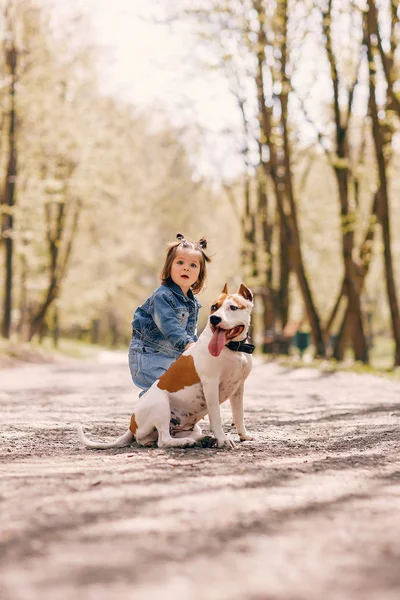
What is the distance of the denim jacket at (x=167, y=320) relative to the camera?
20.6 ft

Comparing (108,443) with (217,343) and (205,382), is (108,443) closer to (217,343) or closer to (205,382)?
(205,382)

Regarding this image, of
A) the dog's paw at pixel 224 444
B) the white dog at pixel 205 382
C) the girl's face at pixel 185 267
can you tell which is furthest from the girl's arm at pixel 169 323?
the dog's paw at pixel 224 444

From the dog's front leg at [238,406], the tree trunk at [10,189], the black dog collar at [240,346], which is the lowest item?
the dog's front leg at [238,406]

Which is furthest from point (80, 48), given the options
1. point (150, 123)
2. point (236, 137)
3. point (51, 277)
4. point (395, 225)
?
point (395, 225)

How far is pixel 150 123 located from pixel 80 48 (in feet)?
50.8

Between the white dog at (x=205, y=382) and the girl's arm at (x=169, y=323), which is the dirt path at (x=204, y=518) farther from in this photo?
the girl's arm at (x=169, y=323)

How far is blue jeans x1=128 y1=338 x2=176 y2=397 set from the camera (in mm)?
6707

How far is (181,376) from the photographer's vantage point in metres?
5.57

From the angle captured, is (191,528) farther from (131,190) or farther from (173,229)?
(173,229)

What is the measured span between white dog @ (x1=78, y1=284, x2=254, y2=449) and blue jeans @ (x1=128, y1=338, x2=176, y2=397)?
0.97 metres

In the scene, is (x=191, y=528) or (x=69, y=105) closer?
(x=191, y=528)

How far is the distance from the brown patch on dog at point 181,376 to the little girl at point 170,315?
0.60 m

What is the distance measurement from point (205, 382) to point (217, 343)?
318 millimetres

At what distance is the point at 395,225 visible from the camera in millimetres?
41500
